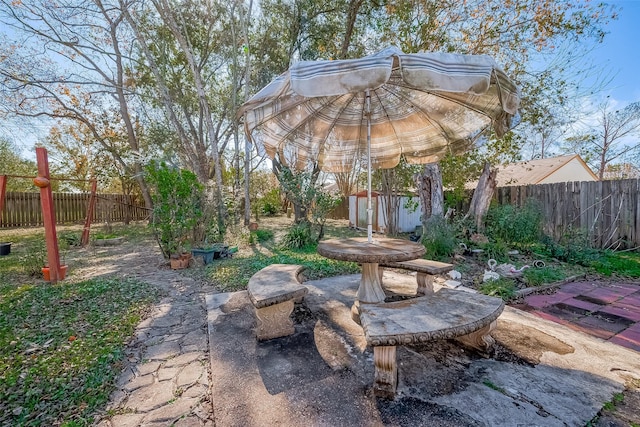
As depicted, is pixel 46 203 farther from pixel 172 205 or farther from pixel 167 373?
pixel 167 373

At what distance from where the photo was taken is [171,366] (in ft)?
6.57

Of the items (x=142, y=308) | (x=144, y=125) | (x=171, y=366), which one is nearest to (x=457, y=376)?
(x=171, y=366)

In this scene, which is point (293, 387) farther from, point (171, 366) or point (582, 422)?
point (582, 422)

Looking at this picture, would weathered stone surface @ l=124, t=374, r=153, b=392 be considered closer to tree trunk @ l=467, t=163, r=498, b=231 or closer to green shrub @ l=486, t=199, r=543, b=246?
green shrub @ l=486, t=199, r=543, b=246

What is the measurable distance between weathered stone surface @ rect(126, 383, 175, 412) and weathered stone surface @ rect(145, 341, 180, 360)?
0.36 meters

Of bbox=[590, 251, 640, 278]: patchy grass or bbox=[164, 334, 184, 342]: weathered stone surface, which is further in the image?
bbox=[590, 251, 640, 278]: patchy grass

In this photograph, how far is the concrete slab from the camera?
1460mm

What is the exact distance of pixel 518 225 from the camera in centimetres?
556

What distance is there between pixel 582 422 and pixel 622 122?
1982 cm

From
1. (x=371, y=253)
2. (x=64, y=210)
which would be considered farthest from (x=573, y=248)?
(x=64, y=210)

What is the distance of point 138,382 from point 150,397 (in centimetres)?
23

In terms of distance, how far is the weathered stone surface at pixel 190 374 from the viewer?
5.97 ft

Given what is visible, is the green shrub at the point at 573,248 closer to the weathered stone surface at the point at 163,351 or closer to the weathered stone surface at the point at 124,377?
the weathered stone surface at the point at 163,351

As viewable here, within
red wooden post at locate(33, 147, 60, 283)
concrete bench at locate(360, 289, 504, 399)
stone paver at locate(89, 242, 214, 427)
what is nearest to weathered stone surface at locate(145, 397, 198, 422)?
stone paver at locate(89, 242, 214, 427)
